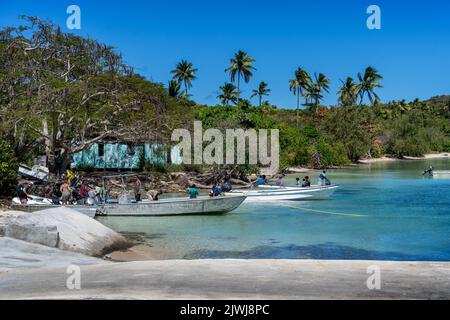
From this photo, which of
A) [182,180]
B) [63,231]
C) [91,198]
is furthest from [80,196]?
[182,180]

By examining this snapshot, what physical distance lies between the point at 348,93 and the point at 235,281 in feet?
326

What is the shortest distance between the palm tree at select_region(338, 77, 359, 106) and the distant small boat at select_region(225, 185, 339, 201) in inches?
2841

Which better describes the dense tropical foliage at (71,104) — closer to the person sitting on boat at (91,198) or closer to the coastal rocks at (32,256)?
the person sitting on boat at (91,198)

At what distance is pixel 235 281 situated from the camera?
9664 millimetres

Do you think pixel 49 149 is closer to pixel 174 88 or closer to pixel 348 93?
pixel 174 88

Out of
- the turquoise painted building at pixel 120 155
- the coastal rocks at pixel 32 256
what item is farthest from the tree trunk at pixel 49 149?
the coastal rocks at pixel 32 256

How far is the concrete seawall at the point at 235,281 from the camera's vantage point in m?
8.55

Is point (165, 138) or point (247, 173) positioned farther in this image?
point (247, 173)

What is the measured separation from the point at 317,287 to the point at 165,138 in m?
34.3

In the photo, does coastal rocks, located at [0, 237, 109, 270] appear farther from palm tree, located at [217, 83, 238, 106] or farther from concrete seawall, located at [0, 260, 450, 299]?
palm tree, located at [217, 83, 238, 106]

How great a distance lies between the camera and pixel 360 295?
862 cm
